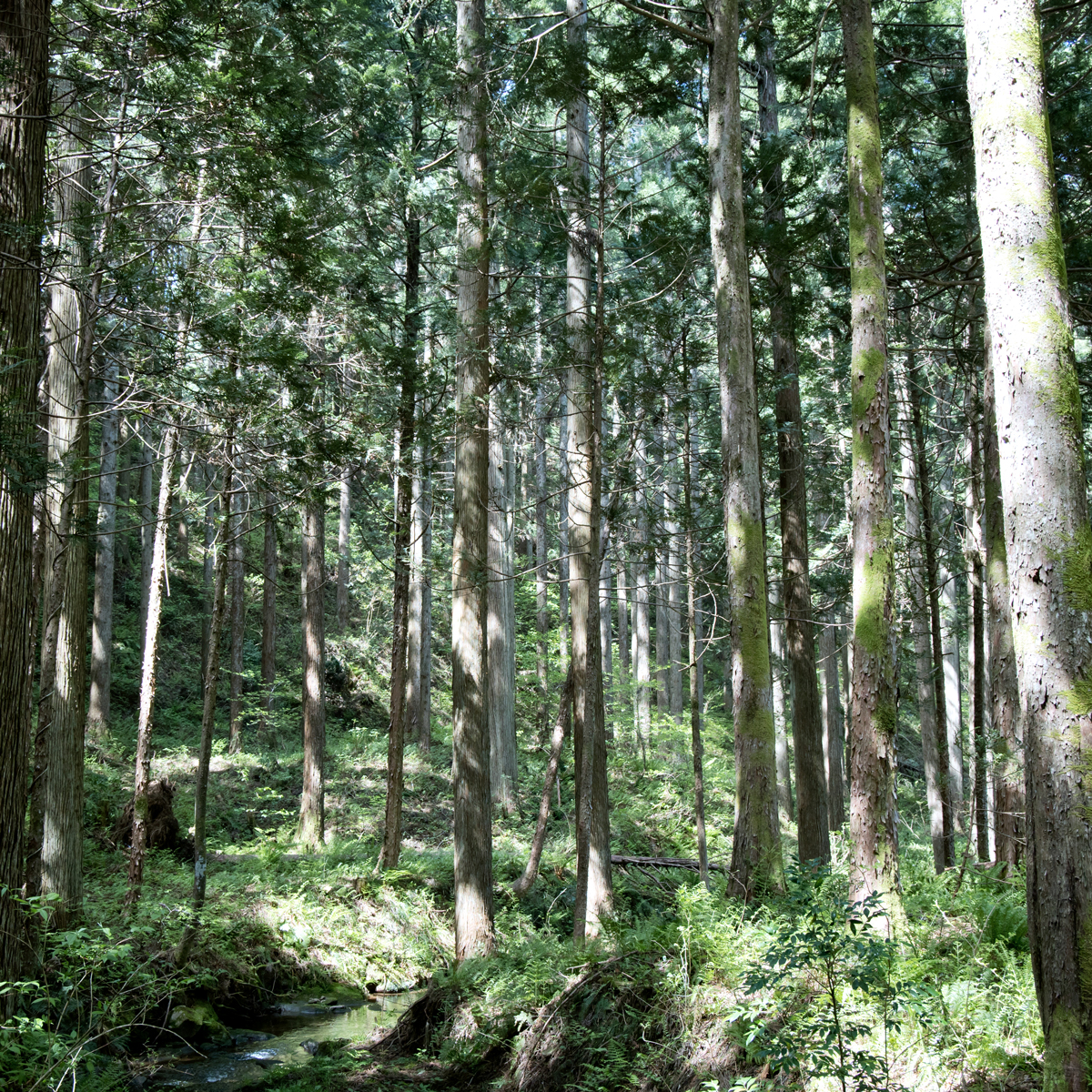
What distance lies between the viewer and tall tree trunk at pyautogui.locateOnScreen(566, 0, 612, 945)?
864cm

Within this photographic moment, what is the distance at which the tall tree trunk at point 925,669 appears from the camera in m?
12.7

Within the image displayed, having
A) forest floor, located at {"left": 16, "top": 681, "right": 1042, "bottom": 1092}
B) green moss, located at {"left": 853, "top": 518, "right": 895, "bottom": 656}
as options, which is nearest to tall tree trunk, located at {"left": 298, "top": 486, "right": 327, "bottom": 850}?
forest floor, located at {"left": 16, "top": 681, "right": 1042, "bottom": 1092}

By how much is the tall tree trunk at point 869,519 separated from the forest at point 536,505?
3 centimetres

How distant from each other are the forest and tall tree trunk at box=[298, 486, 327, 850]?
0.08 m

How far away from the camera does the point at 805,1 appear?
10461 millimetres

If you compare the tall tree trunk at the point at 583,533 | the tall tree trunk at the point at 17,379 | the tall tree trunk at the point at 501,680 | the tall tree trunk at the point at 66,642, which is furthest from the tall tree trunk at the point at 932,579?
the tall tree trunk at the point at 66,642

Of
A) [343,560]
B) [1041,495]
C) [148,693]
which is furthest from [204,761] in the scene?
[343,560]

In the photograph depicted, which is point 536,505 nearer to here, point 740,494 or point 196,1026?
point 740,494

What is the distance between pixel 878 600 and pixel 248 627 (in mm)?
26564

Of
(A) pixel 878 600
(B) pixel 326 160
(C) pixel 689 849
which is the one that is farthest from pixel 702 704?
(A) pixel 878 600

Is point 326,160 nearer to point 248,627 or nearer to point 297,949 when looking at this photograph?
point 297,949

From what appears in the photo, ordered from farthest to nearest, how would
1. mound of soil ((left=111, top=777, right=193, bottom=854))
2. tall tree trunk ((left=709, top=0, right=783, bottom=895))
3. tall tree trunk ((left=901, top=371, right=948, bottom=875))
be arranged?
tall tree trunk ((left=901, top=371, right=948, bottom=875)) < mound of soil ((left=111, top=777, right=193, bottom=854)) < tall tree trunk ((left=709, top=0, right=783, bottom=895))

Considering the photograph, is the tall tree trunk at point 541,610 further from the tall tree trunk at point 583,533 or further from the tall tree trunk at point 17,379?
the tall tree trunk at point 17,379

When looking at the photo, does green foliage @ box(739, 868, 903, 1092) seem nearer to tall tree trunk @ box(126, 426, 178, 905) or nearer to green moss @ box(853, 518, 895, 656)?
green moss @ box(853, 518, 895, 656)
